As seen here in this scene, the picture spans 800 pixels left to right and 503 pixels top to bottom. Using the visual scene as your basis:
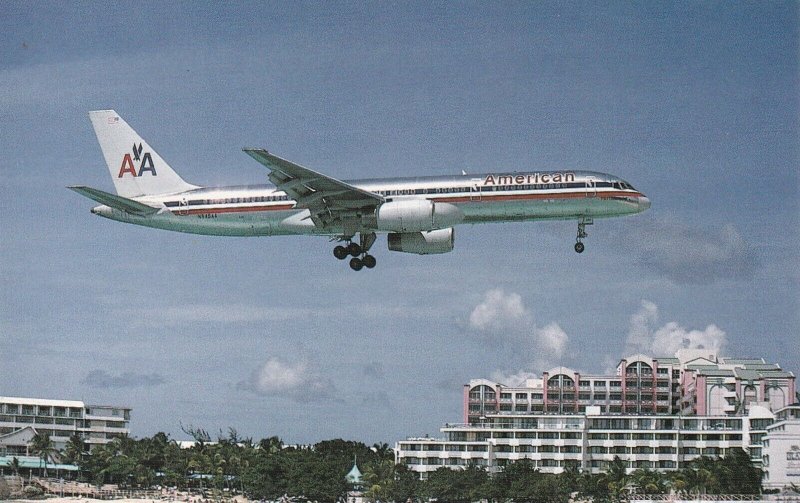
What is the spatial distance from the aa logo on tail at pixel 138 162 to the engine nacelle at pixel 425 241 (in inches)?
Result: 776

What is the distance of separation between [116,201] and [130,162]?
34.7 ft

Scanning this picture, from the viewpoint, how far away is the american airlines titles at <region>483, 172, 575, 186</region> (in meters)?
71.4

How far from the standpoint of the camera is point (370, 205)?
73375mm

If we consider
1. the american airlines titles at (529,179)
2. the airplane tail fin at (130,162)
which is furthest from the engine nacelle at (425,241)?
the airplane tail fin at (130,162)

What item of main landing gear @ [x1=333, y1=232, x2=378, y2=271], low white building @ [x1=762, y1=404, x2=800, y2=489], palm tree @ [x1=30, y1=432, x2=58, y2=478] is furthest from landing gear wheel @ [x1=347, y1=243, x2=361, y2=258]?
palm tree @ [x1=30, y1=432, x2=58, y2=478]

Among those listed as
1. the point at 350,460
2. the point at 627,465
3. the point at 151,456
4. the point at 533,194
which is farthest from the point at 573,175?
the point at 151,456

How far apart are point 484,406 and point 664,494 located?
155 feet

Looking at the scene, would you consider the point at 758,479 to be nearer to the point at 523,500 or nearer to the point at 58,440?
the point at 523,500

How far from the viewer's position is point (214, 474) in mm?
169875

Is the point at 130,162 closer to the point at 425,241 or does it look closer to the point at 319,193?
the point at 319,193

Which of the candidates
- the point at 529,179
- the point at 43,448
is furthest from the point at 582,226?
the point at 43,448

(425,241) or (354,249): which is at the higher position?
(425,241)

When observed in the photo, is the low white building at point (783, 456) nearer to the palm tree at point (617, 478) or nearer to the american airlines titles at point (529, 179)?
the palm tree at point (617, 478)

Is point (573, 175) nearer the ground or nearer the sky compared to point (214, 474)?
A: nearer the sky
